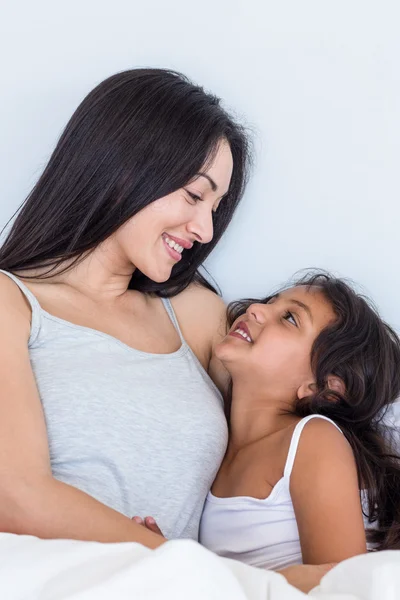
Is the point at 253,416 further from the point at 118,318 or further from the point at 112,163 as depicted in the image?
the point at 112,163

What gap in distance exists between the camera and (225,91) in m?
1.74

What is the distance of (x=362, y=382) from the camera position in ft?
5.11

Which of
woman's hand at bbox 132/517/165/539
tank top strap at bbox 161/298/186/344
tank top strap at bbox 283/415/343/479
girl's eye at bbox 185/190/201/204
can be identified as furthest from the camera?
tank top strap at bbox 161/298/186/344

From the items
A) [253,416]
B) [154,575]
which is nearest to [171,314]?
[253,416]

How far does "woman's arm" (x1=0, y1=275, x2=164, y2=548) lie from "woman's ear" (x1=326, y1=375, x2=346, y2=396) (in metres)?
0.53

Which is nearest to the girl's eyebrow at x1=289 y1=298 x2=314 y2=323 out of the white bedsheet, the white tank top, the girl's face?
the girl's face

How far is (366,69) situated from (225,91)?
31cm

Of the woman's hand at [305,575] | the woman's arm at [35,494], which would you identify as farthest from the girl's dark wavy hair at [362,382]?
the woman's arm at [35,494]

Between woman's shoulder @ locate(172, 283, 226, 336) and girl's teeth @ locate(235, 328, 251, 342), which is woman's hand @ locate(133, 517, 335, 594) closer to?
girl's teeth @ locate(235, 328, 251, 342)

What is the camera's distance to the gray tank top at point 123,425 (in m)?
1.30

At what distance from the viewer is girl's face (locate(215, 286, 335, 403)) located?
151cm

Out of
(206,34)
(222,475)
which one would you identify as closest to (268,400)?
(222,475)

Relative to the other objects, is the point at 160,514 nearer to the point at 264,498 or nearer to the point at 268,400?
the point at 264,498

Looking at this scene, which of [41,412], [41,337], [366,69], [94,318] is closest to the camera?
[41,412]
